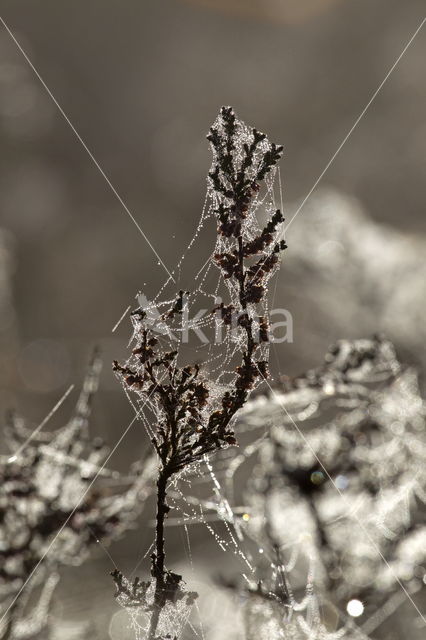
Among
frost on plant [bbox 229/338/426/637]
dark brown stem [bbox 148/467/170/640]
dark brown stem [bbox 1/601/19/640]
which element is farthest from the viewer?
frost on plant [bbox 229/338/426/637]

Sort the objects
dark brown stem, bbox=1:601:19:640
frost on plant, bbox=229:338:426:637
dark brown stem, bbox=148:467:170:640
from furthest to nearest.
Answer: frost on plant, bbox=229:338:426:637 → dark brown stem, bbox=148:467:170:640 → dark brown stem, bbox=1:601:19:640

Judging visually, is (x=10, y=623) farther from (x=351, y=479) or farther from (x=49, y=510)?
(x=351, y=479)

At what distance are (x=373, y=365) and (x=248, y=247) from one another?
2.40 meters

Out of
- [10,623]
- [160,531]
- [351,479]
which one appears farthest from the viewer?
[351,479]

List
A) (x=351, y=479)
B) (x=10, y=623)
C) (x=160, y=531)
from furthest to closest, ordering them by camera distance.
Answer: (x=351, y=479) → (x=160, y=531) → (x=10, y=623)

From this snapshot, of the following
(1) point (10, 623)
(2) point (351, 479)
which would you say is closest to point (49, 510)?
(1) point (10, 623)

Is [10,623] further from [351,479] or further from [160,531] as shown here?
[351,479]

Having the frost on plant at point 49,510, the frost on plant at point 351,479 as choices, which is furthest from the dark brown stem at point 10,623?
the frost on plant at point 351,479

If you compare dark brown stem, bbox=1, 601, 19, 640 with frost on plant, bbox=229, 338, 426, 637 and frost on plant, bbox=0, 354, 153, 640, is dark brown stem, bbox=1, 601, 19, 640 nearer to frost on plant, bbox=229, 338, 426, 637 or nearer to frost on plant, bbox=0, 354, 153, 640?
frost on plant, bbox=0, 354, 153, 640

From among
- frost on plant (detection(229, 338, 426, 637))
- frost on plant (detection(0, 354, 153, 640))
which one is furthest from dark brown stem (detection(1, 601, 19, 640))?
frost on plant (detection(229, 338, 426, 637))

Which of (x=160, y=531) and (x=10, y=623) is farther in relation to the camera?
(x=160, y=531)

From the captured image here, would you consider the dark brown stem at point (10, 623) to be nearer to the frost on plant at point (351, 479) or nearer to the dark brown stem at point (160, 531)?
the dark brown stem at point (160, 531)

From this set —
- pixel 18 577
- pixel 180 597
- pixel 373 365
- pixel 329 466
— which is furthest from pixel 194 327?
pixel 329 466

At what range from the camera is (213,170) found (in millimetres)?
4559
